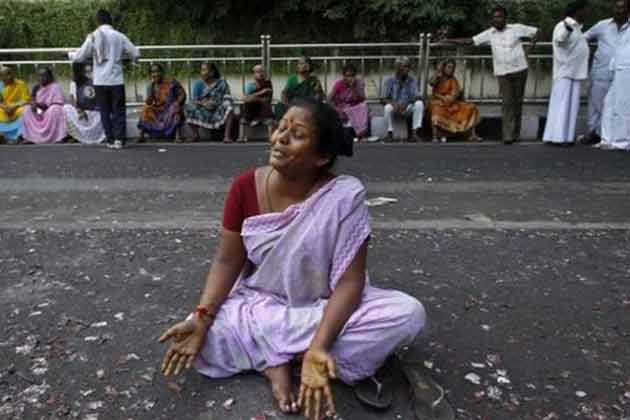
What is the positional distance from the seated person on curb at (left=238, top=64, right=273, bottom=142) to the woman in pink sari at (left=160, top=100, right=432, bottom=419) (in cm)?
722

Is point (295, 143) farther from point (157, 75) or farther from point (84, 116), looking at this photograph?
point (84, 116)

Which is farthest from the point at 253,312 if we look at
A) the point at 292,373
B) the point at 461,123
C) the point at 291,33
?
the point at 291,33

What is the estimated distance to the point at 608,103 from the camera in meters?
8.95

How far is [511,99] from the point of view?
9.38 m

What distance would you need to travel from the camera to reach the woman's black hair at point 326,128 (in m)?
2.49

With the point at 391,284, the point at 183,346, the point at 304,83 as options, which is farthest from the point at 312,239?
the point at 304,83

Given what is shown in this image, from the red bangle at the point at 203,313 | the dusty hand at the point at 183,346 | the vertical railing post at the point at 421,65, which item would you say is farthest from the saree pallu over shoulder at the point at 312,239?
the vertical railing post at the point at 421,65

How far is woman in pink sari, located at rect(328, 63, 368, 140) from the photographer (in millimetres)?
9781

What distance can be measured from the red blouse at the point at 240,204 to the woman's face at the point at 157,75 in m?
7.66

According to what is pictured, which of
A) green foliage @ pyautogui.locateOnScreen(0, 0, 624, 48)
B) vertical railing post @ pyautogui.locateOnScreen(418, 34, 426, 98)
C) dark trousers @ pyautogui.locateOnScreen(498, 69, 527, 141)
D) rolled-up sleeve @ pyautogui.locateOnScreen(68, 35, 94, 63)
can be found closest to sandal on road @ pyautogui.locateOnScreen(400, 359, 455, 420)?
dark trousers @ pyautogui.locateOnScreen(498, 69, 527, 141)

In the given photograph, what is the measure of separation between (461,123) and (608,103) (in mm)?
2059

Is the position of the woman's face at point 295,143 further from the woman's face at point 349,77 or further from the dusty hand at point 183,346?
the woman's face at point 349,77

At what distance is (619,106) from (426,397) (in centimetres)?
761

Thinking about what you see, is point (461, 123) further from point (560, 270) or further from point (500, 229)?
point (560, 270)
